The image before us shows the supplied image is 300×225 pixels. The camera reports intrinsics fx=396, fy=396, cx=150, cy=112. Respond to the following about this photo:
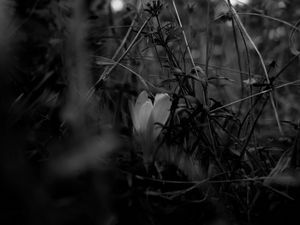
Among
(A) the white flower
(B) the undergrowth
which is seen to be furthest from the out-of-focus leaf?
(A) the white flower

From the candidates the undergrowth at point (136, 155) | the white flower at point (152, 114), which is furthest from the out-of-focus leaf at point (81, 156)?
the white flower at point (152, 114)

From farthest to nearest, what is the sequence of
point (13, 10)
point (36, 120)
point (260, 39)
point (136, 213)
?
point (260, 39) → point (13, 10) → point (36, 120) → point (136, 213)

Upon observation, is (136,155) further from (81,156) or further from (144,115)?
(81,156)

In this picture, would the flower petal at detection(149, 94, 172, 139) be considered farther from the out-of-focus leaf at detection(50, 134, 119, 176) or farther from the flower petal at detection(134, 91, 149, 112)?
the out-of-focus leaf at detection(50, 134, 119, 176)

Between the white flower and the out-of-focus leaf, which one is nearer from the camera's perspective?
the out-of-focus leaf

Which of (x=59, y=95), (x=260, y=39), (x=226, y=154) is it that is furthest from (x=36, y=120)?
(x=260, y=39)

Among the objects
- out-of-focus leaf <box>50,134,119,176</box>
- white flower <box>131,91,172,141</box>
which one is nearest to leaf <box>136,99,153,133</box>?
white flower <box>131,91,172,141</box>

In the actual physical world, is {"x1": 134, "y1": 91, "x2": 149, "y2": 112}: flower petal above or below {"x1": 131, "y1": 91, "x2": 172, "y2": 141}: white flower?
above

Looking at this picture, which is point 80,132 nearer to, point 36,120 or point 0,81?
point 0,81

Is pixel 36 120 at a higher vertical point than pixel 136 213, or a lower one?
higher

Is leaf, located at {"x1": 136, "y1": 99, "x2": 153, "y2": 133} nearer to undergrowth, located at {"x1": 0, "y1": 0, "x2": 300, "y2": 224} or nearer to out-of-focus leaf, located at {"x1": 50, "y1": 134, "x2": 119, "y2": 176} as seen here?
undergrowth, located at {"x1": 0, "y1": 0, "x2": 300, "y2": 224}

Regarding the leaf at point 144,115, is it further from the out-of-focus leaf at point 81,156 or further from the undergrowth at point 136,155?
the out-of-focus leaf at point 81,156
